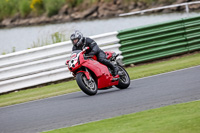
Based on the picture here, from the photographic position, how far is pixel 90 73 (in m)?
10.5

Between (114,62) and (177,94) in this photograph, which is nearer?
(177,94)

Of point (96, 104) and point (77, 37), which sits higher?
point (77, 37)

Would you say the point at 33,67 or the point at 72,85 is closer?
the point at 72,85

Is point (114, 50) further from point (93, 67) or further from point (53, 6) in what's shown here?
point (53, 6)

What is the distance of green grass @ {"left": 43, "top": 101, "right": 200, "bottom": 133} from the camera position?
6117 mm

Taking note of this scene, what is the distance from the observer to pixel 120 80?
35.5 feet

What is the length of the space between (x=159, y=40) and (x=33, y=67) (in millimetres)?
4269

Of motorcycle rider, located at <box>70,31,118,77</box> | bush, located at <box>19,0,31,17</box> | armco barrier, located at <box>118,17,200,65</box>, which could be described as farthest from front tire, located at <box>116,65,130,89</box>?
bush, located at <box>19,0,31,17</box>

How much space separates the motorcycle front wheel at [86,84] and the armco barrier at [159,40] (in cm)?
490

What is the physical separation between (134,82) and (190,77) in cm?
160

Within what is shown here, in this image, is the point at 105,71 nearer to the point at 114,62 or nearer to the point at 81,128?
the point at 114,62

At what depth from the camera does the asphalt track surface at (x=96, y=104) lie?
7887 mm

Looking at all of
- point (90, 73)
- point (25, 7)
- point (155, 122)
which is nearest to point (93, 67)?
point (90, 73)

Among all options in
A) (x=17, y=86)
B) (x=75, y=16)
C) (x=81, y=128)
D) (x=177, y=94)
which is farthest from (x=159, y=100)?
(x=75, y=16)
